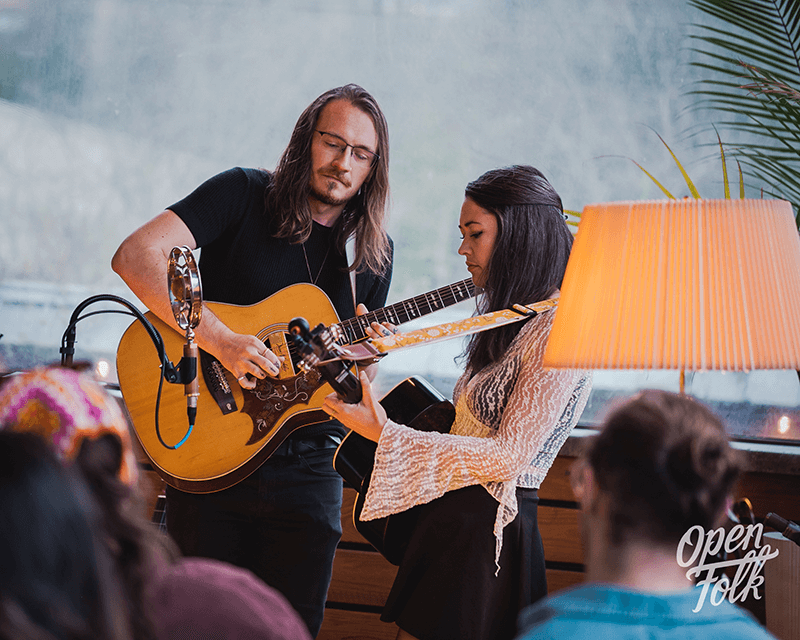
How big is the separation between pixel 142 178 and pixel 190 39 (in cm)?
64

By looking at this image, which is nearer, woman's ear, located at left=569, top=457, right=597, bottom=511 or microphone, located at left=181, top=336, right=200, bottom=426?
woman's ear, located at left=569, top=457, right=597, bottom=511

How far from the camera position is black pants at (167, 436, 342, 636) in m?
1.75

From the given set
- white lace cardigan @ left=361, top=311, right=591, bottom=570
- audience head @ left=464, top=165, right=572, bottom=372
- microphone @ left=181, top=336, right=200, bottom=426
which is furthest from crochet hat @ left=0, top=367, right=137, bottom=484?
audience head @ left=464, top=165, right=572, bottom=372

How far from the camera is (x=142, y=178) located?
3135 millimetres

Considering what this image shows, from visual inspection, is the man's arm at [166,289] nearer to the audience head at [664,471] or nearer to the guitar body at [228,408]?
the guitar body at [228,408]

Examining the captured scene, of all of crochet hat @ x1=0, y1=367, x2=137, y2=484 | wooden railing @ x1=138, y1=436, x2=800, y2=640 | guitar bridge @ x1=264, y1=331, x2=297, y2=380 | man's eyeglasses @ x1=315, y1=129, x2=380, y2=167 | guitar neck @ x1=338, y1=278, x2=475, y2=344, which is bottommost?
wooden railing @ x1=138, y1=436, x2=800, y2=640

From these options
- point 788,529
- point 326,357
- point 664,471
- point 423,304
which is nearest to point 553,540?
point 423,304

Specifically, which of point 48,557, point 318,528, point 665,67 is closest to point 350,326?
point 318,528

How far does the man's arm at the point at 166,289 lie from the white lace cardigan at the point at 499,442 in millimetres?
463

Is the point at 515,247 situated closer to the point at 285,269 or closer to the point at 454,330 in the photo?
the point at 454,330

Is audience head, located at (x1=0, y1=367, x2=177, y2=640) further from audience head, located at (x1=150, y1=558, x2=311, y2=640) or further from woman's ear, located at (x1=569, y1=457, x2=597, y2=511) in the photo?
woman's ear, located at (x1=569, y1=457, x2=597, y2=511)

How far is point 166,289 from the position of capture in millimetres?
1780

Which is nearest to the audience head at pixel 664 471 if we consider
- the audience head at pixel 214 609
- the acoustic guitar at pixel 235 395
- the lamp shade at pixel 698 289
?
the lamp shade at pixel 698 289

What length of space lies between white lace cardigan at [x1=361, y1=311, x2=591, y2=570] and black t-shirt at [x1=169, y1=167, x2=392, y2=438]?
1.49 feet
